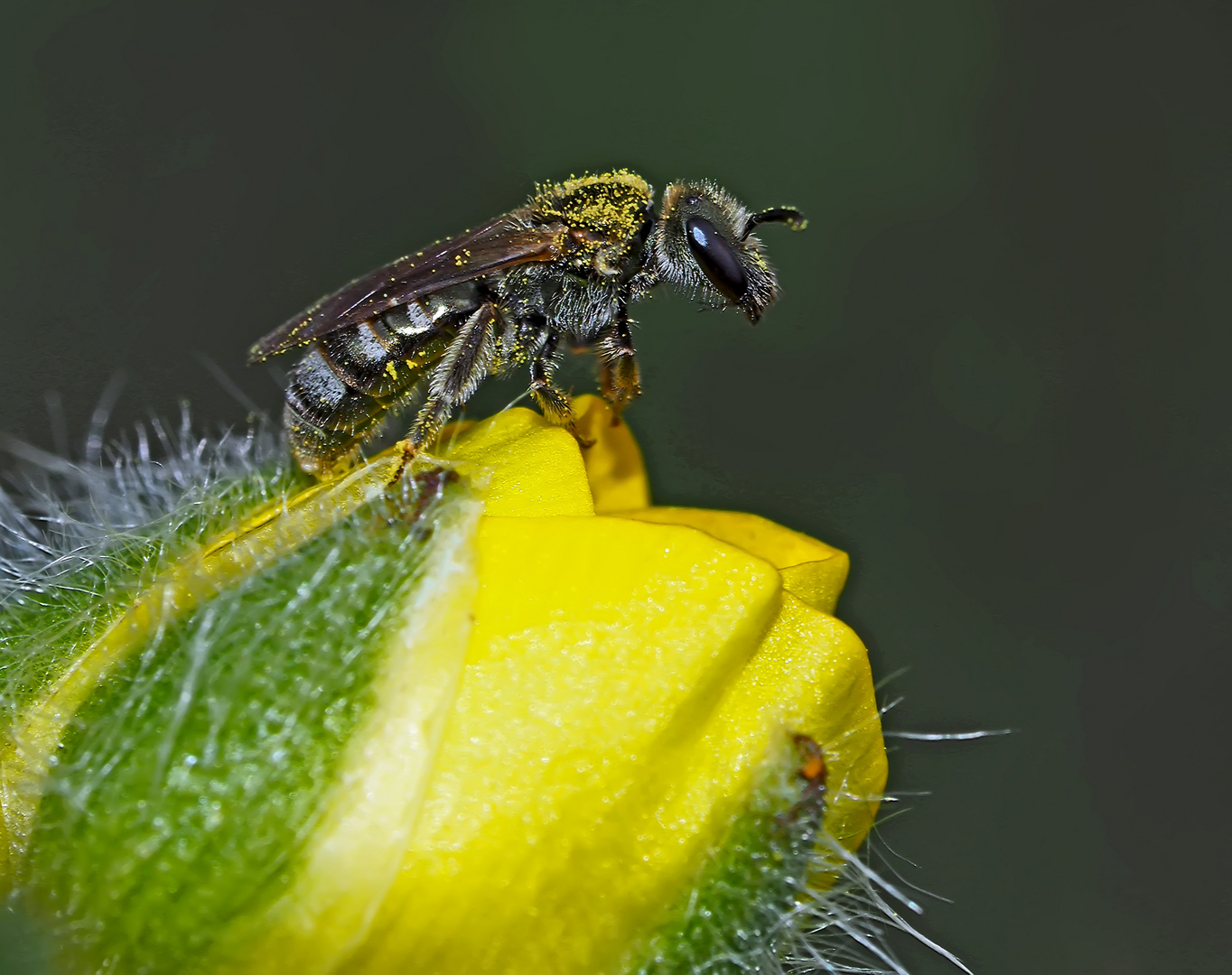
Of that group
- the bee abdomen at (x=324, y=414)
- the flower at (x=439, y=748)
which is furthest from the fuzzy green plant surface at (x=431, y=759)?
the bee abdomen at (x=324, y=414)

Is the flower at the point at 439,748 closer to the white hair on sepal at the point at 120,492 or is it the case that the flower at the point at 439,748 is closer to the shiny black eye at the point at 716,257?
the white hair on sepal at the point at 120,492

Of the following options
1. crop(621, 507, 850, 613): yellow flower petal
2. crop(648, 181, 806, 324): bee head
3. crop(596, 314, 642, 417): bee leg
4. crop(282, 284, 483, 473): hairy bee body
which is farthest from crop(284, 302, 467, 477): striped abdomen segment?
crop(621, 507, 850, 613): yellow flower petal

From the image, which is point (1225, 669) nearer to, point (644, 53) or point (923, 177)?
point (923, 177)

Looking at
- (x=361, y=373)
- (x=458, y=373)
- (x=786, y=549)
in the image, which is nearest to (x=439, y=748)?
(x=786, y=549)

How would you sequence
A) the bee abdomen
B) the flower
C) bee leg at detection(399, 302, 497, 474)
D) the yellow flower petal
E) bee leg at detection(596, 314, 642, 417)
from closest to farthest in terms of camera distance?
the flower, the yellow flower petal, bee leg at detection(399, 302, 497, 474), the bee abdomen, bee leg at detection(596, 314, 642, 417)

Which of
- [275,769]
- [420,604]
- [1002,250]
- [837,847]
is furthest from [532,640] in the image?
[1002,250]

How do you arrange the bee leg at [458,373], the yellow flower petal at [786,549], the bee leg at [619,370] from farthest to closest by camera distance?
the bee leg at [619,370] < the bee leg at [458,373] < the yellow flower petal at [786,549]

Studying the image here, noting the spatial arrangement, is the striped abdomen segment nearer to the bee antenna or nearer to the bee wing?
the bee wing
